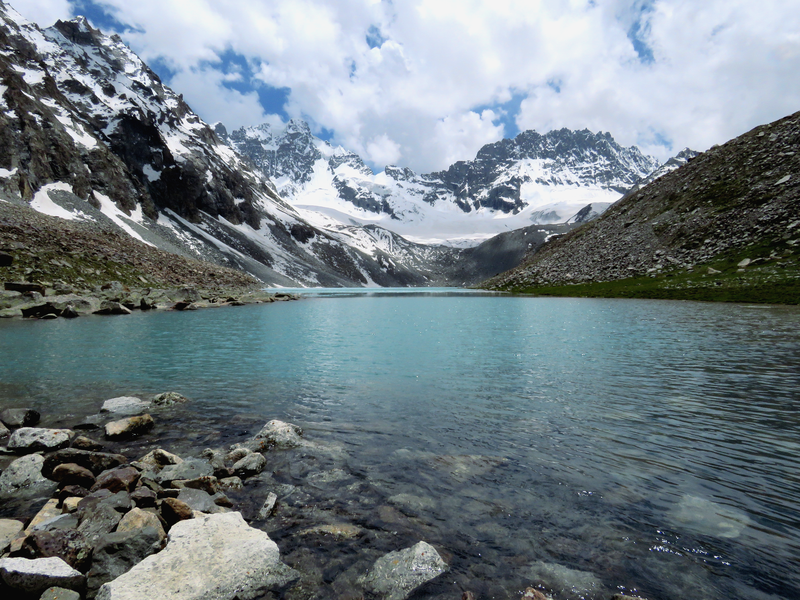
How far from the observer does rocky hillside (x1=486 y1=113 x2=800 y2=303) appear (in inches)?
2350

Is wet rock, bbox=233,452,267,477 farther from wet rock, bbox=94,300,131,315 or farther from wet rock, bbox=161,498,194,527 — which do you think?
wet rock, bbox=94,300,131,315

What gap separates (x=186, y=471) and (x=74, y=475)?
2.27 meters

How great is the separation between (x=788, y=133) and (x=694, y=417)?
101583 millimetres

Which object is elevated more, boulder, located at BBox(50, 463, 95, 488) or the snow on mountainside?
the snow on mountainside

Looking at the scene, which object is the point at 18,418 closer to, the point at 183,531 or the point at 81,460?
the point at 81,460

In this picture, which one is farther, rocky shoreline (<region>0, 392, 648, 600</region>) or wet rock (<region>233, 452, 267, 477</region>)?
wet rock (<region>233, 452, 267, 477</region>)

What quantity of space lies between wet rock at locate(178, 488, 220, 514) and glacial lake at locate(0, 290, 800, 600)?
1.04 metres

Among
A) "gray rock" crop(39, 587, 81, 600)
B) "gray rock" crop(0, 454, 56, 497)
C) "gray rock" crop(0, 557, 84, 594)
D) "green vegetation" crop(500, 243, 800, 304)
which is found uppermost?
"green vegetation" crop(500, 243, 800, 304)

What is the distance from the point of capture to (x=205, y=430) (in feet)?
40.5

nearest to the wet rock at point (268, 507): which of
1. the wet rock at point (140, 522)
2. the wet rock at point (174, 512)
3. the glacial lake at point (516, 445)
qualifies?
the glacial lake at point (516, 445)

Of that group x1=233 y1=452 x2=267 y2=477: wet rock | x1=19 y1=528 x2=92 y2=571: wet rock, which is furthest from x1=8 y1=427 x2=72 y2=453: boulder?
x1=19 y1=528 x2=92 y2=571: wet rock

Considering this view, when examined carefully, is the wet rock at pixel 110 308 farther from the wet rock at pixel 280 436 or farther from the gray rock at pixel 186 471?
the gray rock at pixel 186 471

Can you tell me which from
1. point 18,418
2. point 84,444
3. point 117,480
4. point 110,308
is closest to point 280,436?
point 117,480

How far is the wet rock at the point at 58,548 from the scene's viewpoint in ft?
19.9
